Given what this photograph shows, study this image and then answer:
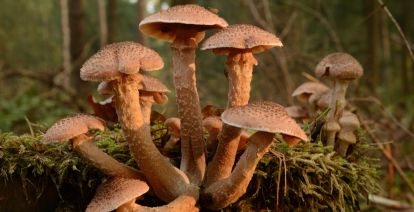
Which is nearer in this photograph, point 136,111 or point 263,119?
point 263,119

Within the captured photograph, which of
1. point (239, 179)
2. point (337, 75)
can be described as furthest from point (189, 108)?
point (337, 75)

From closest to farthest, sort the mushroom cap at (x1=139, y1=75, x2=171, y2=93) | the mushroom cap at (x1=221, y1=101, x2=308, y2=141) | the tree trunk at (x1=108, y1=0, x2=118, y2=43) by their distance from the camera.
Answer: the mushroom cap at (x1=221, y1=101, x2=308, y2=141) < the mushroom cap at (x1=139, y1=75, x2=171, y2=93) < the tree trunk at (x1=108, y1=0, x2=118, y2=43)

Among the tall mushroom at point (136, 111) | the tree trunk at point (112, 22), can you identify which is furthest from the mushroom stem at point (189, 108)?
the tree trunk at point (112, 22)

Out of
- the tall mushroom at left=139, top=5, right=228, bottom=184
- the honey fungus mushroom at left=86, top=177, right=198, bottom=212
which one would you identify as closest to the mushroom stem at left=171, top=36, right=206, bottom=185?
the tall mushroom at left=139, top=5, right=228, bottom=184

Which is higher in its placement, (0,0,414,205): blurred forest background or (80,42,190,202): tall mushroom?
(80,42,190,202): tall mushroom

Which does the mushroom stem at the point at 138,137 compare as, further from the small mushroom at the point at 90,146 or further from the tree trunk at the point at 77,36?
the tree trunk at the point at 77,36

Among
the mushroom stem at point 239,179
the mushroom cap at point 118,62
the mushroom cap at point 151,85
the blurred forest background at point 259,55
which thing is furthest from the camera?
the blurred forest background at point 259,55

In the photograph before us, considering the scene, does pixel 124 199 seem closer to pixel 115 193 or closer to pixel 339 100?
pixel 115 193

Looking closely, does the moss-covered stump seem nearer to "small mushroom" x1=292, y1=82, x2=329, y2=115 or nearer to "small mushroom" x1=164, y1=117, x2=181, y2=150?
"small mushroom" x1=164, y1=117, x2=181, y2=150
